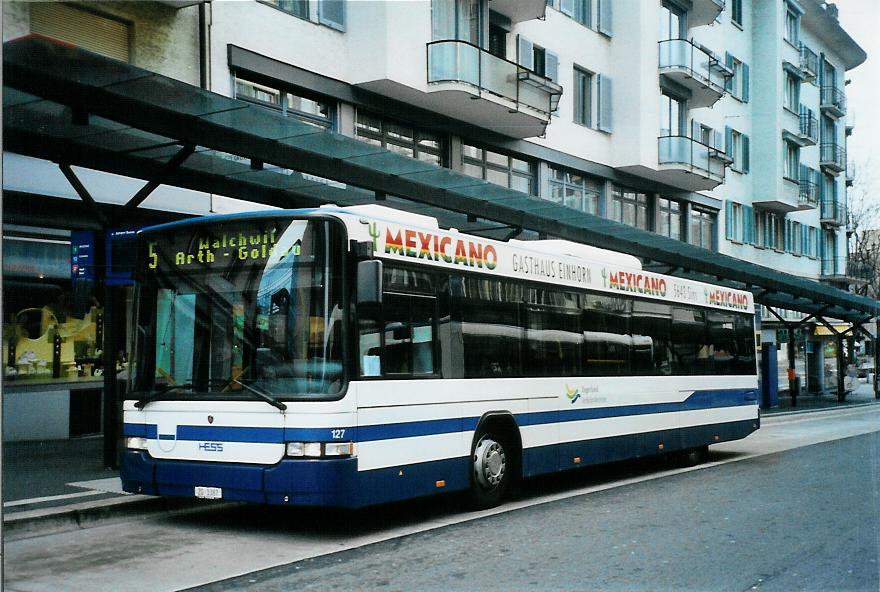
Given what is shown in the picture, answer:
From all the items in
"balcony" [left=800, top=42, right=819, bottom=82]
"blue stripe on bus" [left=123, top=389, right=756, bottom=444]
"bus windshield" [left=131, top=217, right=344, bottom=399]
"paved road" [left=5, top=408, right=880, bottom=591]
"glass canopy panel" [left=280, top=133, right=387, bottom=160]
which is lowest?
"paved road" [left=5, top=408, right=880, bottom=591]

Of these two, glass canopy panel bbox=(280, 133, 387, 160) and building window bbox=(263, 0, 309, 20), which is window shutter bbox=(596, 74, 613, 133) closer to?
building window bbox=(263, 0, 309, 20)

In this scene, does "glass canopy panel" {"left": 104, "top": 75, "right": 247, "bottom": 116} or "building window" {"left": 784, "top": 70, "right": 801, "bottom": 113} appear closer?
"glass canopy panel" {"left": 104, "top": 75, "right": 247, "bottom": 116}

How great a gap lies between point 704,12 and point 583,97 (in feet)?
27.4

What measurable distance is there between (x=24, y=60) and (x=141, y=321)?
8.70 feet

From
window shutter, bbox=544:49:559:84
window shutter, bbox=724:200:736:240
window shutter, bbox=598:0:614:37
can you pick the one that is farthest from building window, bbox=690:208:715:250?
Answer: window shutter, bbox=544:49:559:84

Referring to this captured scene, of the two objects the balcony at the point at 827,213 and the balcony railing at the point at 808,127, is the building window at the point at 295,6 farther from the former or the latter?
the balcony railing at the point at 808,127

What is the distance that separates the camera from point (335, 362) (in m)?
8.71

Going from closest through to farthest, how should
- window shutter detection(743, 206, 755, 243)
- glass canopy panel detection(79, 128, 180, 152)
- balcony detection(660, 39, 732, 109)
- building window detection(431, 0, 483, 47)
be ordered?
glass canopy panel detection(79, 128, 180, 152) → building window detection(431, 0, 483, 47) → balcony detection(660, 39, 732, 109) → window shutter detection(743, 206, 755, 243)

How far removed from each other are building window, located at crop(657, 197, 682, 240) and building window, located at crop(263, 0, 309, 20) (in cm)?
1748

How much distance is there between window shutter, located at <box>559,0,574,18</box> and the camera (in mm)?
28078

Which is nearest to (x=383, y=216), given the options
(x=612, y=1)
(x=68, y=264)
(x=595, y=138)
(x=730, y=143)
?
(x=68, y=264)

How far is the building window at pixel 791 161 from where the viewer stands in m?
42.7

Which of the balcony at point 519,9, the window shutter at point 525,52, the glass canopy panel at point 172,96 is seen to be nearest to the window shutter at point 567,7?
the window shutter at point 525,52

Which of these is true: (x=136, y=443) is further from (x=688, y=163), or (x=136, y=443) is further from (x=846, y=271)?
(x=846, y=271)
